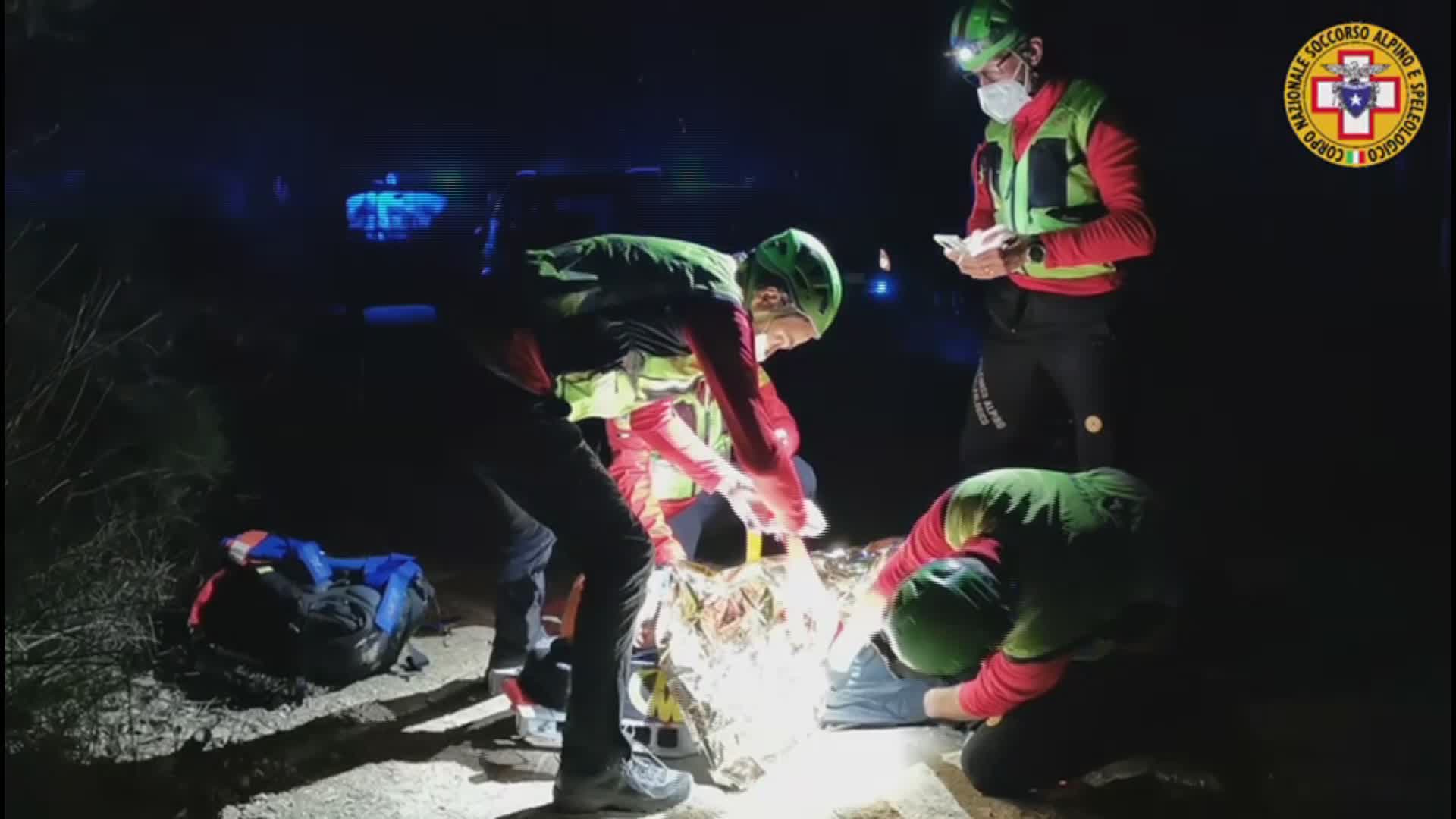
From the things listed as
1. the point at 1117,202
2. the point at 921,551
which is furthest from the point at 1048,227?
the point at 921,551

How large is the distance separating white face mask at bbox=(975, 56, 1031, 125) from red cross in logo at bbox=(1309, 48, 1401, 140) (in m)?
3.30

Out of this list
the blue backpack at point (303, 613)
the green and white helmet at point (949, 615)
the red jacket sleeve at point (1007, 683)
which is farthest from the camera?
the blue backpack at point (303, 613)

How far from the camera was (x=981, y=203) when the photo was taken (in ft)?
16.7

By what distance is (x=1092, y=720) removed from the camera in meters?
4.19

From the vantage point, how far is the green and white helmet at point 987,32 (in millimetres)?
4641

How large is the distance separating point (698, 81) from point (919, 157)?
1.98 metres

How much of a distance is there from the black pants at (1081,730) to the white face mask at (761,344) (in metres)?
1.44

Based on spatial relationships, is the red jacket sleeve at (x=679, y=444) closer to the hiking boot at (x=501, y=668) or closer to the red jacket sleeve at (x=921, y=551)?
the red jacket sleeve at (x=921, y=551)

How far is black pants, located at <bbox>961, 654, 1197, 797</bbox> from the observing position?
161 inches

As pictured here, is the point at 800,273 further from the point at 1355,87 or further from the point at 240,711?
the point at 1355,87

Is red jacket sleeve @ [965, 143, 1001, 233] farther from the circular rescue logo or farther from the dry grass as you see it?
Answer: the dry grass

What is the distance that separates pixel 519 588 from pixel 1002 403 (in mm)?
2076

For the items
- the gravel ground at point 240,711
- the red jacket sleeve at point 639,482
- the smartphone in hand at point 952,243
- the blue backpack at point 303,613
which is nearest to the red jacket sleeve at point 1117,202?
the smartphone in hand at point 952,243

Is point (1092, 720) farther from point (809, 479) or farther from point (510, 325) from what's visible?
point (510, 325)
